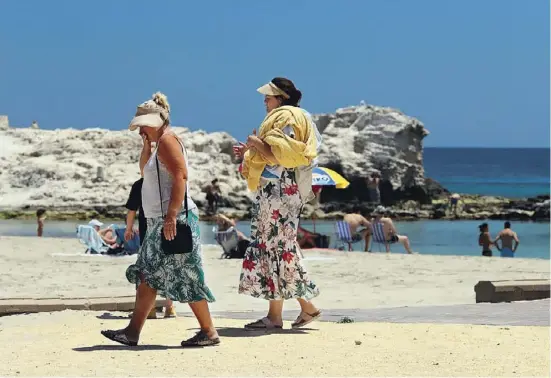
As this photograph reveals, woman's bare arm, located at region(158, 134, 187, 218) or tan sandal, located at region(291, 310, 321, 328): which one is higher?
woman's bare arm, located at region(158, 134, 187, 218)

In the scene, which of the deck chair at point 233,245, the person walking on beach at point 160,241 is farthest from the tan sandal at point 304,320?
the deck chair at point 233,245

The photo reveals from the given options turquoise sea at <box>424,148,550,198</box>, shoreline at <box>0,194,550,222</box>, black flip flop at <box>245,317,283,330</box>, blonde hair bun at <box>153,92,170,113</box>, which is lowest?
black flip flop at <box>245,317,283,330</box>

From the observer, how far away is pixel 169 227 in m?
6.66

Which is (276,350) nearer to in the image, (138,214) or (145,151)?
(138,214)

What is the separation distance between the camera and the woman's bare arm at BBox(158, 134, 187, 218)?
6.66 metres

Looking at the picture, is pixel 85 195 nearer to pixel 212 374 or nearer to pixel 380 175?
pixel 380 175

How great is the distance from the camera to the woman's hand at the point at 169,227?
665 cm

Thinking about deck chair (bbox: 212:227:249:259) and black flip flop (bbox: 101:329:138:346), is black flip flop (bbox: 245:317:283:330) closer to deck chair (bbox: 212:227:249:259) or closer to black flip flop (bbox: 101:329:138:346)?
black flip flop (bbox: 101:329:138:346)

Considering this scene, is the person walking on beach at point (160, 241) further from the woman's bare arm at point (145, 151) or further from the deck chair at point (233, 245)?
the deck chair at point (233, 245)

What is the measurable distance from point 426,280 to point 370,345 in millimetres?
6645

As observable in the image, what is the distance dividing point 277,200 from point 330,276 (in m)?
6.52

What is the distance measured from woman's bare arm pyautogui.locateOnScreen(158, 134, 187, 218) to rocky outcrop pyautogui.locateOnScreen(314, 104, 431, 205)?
52754 millimetres

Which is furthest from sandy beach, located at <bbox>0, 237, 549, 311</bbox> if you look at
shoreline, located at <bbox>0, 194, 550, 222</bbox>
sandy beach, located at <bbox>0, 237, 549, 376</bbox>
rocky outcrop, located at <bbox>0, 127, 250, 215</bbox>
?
rocky outcrop, located at <bbox>0, 127, 250, 215</bbox>

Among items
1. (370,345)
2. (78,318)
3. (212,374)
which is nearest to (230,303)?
(78,318)
